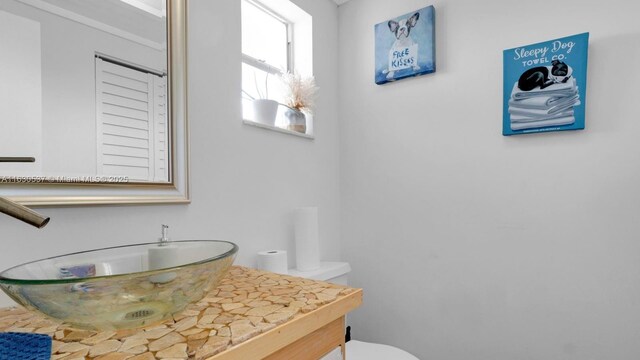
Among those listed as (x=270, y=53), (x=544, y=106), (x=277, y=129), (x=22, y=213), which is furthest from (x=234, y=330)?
(x=270, y=53)

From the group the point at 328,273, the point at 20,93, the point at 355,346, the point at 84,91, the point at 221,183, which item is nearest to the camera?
the point at 20,93

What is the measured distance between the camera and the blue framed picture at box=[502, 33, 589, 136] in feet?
4.34

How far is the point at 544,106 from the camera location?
139 cm

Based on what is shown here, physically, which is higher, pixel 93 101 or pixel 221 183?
pixel 93 101

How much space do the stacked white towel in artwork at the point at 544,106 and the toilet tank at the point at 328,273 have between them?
40.4 inches

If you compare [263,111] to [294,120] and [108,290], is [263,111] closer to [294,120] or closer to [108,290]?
[294,120]

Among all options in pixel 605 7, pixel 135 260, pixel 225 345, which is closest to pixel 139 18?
pixel 135 260

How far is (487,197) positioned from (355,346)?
2.94 feet

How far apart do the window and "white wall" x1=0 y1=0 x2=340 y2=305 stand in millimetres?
78

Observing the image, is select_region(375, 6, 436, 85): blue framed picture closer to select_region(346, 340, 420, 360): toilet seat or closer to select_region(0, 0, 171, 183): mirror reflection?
select_region(0, 0, 171, 183): mirror reflection

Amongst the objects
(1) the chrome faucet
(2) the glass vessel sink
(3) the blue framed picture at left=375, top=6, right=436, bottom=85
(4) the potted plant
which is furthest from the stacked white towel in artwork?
(1) the chrome faucet

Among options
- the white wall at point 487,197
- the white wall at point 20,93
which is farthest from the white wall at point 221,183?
A: the white wall at point 487,197

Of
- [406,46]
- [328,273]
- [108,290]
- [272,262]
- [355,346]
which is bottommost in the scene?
[355,346]

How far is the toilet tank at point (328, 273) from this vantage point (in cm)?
153
